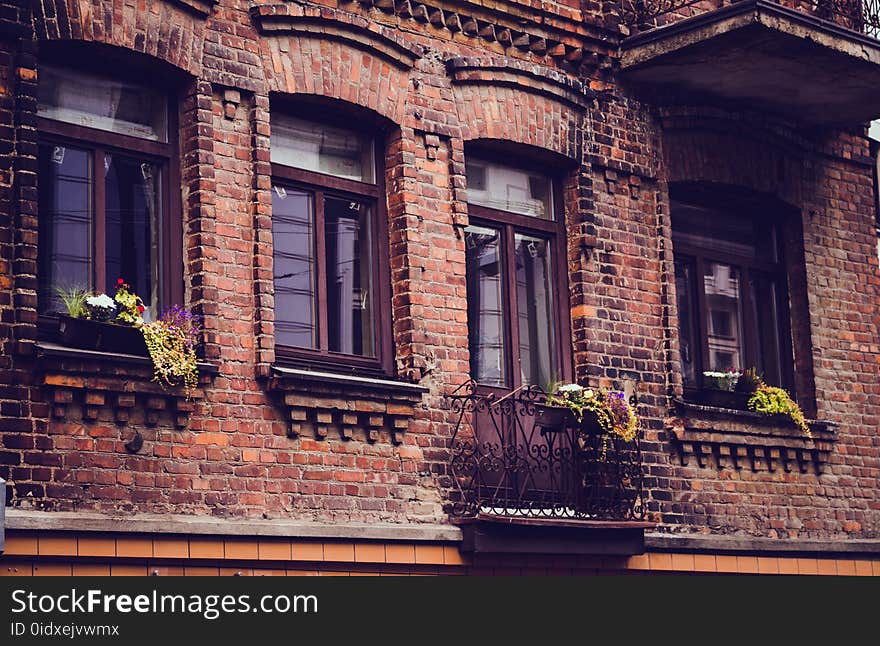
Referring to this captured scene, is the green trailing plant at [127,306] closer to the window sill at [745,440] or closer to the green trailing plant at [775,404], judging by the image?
the window sill at [745,440]

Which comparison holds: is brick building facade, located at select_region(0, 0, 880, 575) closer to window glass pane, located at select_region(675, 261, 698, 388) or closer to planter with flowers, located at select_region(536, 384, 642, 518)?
window glass pane, located at select_region(675, 261, 698, 388)

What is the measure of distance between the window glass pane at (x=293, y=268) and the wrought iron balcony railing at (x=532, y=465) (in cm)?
124

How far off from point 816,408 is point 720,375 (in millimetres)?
1201

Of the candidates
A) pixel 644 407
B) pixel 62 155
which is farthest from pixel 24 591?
pixel 644 407

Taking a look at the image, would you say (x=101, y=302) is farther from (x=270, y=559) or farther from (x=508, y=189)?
(x=508, y=189)

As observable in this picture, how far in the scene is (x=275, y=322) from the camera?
11.7 meters

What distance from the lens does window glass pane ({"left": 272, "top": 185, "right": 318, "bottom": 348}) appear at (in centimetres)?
1180

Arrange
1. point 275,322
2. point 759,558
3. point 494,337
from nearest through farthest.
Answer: point 275,322, point 494,337, point 759,558

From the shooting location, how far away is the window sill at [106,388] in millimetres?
10125

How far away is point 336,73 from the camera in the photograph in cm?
1210

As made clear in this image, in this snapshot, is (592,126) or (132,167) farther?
(592,126)

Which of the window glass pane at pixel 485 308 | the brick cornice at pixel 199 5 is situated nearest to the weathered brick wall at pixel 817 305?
the window glass pane at pixel 485 308

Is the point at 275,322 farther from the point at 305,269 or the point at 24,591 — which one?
the point at 24,591

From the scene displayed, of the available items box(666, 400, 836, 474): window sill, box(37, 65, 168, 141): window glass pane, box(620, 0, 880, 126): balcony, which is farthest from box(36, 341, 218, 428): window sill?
box(620, 0, 880, 126): balcony
